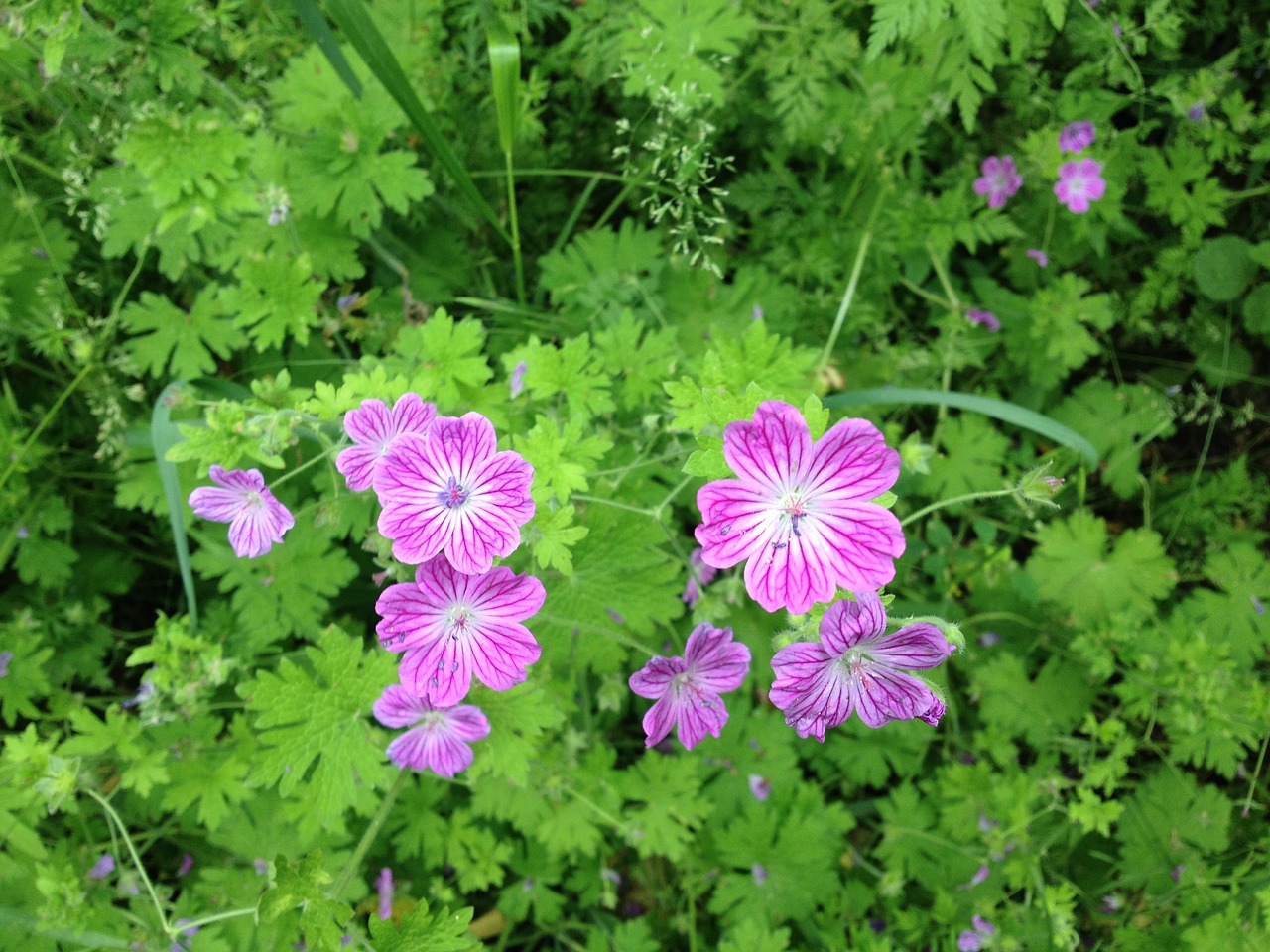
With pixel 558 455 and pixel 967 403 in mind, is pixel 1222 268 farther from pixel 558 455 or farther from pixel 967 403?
pixel 558 455

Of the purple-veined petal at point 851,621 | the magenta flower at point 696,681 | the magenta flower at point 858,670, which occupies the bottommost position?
the magenta flower at point 696,681

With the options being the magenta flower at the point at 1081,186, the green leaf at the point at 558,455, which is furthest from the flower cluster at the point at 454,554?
the magenta flower at the point at 1081,186

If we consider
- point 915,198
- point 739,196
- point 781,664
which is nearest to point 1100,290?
point 915,198

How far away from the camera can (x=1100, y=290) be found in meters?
4.03

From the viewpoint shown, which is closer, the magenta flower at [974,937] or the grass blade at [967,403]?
the grass blade at [967,403]

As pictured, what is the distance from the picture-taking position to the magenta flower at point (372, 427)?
1.84 metres

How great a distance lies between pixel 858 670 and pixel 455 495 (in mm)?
842

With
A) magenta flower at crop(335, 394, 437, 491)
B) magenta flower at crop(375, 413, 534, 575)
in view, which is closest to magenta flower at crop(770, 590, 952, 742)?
magenta flower at crop(375, 413, 534, 575)

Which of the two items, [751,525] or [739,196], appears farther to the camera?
[739,196]

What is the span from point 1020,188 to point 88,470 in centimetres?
412

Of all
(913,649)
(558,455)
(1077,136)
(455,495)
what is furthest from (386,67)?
(1077,136)

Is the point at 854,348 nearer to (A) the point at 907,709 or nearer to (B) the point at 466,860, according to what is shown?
(A) the point at 907,709

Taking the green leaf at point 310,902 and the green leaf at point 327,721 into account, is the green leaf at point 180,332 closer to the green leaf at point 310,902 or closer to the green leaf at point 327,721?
the green leaf at point 327,721

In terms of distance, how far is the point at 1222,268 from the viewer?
147 inches
